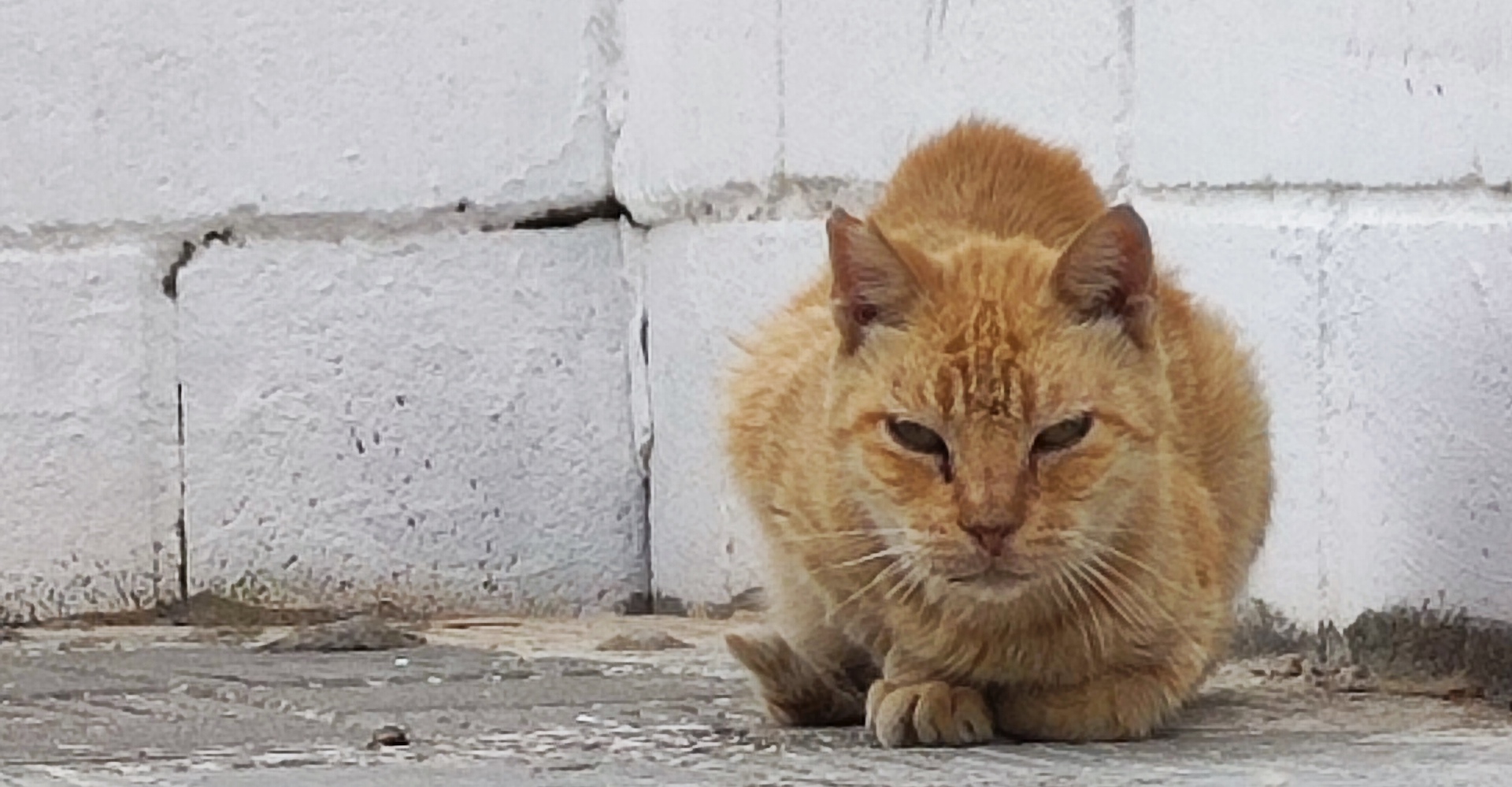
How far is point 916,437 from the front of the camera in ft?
8.23

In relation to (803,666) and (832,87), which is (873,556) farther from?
(832,87)

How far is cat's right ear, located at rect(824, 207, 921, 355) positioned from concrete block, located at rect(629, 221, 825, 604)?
1.37 meters

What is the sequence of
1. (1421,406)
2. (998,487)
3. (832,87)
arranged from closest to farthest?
1. (998,487)
2. (1421,406)
3. (832,87)

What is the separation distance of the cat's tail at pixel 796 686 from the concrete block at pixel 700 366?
1207mm

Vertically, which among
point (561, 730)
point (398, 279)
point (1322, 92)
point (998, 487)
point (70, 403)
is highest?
point (1322, 92)

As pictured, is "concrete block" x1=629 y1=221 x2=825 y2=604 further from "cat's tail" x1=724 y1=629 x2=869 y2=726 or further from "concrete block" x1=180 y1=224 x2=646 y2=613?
"cat's tail" x1=724 y1=629 x2=869 y2=726

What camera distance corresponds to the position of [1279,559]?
3285 millimetres

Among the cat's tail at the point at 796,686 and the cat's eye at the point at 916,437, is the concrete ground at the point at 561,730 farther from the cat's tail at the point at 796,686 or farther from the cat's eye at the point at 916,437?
the cat's eye at the point at 916,437

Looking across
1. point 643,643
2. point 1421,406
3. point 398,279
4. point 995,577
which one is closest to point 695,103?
point 398,279

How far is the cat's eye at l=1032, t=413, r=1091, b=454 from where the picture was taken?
2.48m

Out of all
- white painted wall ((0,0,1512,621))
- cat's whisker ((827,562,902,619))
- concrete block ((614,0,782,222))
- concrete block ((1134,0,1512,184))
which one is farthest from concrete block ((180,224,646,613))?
cat's whisker ((827,562,902,619))

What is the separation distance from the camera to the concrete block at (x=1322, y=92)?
9.72 feet

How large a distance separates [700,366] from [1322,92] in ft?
4.32

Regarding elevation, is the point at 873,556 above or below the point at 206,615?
above
